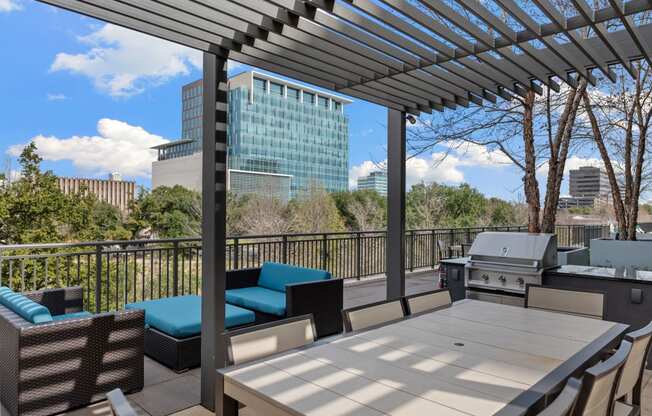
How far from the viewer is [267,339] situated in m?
1.94

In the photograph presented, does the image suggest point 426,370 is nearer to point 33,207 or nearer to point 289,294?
point 289,294

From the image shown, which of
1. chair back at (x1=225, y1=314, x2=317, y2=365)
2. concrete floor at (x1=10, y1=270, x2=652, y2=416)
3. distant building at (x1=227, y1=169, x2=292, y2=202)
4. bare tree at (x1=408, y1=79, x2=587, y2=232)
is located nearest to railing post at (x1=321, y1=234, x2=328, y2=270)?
bare tree at (x1=408, y1=79, x2=587, y2=232)

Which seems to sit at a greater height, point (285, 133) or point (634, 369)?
point (285, 133)

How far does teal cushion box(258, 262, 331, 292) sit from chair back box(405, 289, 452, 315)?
5.42ft

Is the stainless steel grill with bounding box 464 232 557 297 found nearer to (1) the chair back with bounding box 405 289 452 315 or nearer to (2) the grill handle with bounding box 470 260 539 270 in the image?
(2) the grill handle with bounding box 470 260 539 270

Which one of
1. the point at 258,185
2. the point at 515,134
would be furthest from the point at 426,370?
the point at 258,185

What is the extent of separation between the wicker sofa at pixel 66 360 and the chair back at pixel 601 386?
8.89 ft

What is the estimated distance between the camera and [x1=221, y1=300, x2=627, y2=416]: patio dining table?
52.7 inches

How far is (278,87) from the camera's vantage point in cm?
4041

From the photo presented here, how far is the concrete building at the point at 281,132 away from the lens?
111 feet

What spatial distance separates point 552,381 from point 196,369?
276 cm

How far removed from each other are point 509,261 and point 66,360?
3.56 meters

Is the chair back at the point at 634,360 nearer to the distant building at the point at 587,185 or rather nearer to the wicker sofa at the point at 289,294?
the wicker sofa at the point at 289,294

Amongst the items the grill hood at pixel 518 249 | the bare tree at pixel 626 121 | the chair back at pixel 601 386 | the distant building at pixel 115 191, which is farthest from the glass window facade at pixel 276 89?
the chair back at pixel 601 386
